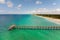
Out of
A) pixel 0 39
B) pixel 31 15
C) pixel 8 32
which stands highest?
pixel 31 15

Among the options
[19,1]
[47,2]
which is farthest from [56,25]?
[19,1]

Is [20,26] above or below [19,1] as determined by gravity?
below

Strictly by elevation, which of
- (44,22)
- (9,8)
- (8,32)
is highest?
(9,8)

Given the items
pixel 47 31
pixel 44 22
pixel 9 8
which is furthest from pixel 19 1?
pixel 47 31

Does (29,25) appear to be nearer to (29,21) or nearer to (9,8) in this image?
(29,21)

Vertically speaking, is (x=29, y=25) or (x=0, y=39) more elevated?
(x=29, y=25)

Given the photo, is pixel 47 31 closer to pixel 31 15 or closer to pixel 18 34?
pixel 31 15
